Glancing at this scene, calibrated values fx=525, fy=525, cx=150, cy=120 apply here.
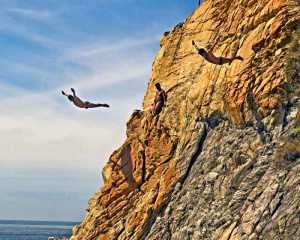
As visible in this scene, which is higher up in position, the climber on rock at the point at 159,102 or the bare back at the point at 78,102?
the climber on rock at the point at 159,102

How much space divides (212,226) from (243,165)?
313cm

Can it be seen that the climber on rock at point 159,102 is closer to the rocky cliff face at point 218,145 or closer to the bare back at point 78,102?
the rocky cliff face at point 218,145

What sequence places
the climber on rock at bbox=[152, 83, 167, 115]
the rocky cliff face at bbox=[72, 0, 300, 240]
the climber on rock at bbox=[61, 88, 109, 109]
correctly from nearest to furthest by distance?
the rocky cliff face at bbox=[72, 0, 300, 240] < the climber on rock at bbox=[61, 88, 109, 109] < the climber on rock at bbox=[152, 83, 167, 115]

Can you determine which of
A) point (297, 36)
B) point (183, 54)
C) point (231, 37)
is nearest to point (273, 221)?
point (297, 36)

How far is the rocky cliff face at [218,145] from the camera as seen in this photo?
22594mm

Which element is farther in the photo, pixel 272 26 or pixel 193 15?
pixel 193 15

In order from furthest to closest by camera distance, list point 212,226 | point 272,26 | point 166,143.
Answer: point 166,143, point 272,26, point 212,226

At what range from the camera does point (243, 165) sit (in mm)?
24172

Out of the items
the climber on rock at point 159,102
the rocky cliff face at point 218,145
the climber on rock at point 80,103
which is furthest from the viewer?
the climber on rock at point 159,102

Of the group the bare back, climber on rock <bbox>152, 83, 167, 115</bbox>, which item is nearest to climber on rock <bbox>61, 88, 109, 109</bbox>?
the bare back

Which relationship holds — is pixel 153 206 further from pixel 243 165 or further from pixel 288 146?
pixel 288 146

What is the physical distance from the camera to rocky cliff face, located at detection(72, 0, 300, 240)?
22.6 m

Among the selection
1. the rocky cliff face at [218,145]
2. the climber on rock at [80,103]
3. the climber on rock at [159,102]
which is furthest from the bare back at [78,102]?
the rocky cliff face at [218,145]

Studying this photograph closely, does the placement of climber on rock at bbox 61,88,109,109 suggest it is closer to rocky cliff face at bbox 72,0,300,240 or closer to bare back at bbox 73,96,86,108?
bare back at bbox 73,96,86,108
